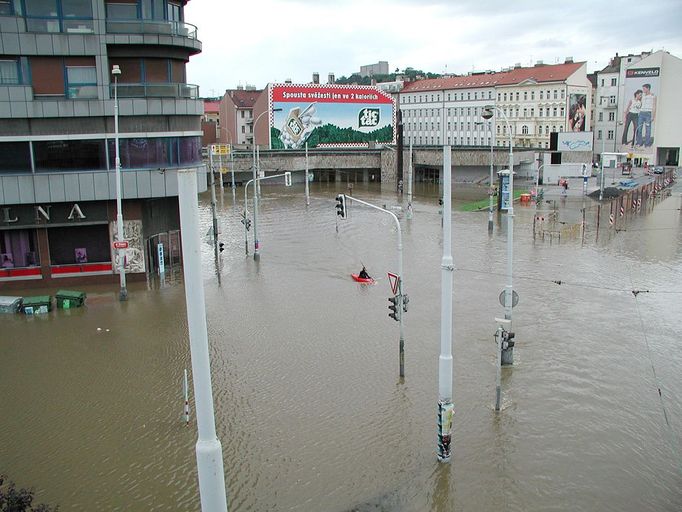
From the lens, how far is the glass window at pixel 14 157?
28.6 metres

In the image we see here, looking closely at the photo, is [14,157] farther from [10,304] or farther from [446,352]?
[446,352]

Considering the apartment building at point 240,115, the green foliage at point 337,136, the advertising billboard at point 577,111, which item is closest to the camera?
the green foliage at point 337,136

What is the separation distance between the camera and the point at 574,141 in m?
78.9

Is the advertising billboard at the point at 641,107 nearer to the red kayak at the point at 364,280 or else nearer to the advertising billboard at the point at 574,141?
the advertising billboard at the point at 574,141

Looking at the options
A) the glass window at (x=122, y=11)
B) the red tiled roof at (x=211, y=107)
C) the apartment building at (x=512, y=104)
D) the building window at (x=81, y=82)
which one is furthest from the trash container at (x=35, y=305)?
the red tiled roof at (x=211, y=107)

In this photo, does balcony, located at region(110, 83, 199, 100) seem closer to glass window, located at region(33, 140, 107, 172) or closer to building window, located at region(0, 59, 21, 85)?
glass window, located at region(33, 140, 107, 172)

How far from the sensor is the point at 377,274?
32.9 metres

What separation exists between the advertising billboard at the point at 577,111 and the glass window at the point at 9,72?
260 ft

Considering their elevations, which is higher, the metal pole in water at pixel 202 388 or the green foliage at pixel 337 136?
the green foliage at pixel 337 136

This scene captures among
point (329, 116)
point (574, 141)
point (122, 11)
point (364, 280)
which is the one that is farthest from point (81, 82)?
point (329, 116)

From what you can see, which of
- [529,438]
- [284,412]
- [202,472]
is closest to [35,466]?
[284,412]

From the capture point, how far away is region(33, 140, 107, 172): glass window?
29.2m

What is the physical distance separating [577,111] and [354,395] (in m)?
84.9

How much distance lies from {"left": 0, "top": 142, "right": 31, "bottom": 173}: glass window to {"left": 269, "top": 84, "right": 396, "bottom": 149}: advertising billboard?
6150 cm
